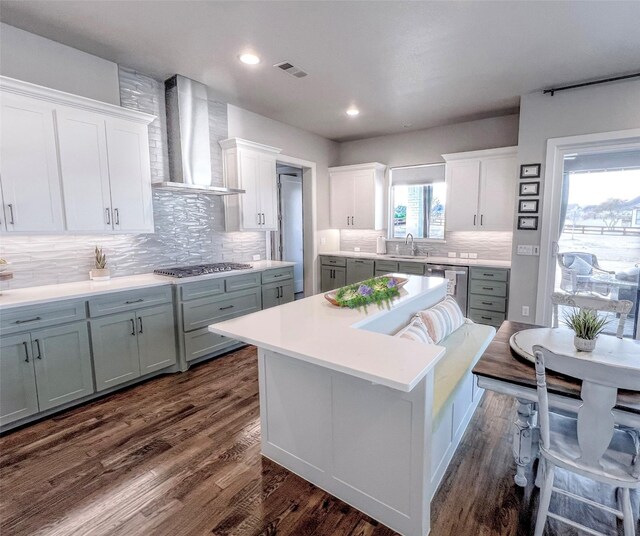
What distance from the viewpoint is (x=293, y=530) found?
165cm

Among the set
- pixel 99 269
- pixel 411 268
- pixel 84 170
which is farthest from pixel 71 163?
pixel 411 268

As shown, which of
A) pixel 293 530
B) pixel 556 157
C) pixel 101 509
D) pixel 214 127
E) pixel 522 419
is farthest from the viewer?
pixel 214 127

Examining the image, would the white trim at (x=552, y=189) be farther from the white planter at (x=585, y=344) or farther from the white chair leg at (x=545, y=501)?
the white chair leg at (x=545, y=501)

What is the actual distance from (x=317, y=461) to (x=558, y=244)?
3.70 meters

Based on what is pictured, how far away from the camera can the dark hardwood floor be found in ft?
5.49

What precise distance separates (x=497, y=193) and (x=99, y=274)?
15.5ft

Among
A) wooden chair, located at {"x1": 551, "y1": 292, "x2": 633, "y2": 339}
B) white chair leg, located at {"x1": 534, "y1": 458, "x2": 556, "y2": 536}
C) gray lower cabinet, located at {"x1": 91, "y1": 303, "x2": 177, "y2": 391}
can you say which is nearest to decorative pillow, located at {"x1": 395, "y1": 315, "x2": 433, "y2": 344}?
white chair leg, located at {"x1": 534, "y1": 458, "x2": 556, "y2": 536}

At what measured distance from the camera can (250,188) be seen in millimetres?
4219

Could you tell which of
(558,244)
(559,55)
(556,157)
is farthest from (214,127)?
(558,244)

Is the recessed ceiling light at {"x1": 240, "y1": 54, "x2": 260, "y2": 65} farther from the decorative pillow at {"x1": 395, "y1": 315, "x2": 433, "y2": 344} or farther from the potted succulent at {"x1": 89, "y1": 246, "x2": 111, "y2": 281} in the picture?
the decorative pillow at {"x1": 395, "y1": 315, "x2": 433, "y2": 344}

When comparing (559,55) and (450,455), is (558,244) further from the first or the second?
(450,455)

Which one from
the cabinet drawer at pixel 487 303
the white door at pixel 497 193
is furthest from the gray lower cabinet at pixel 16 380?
the white door at pixel 497 193

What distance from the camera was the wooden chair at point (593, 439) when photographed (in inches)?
50.5

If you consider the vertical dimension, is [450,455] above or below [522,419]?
below
